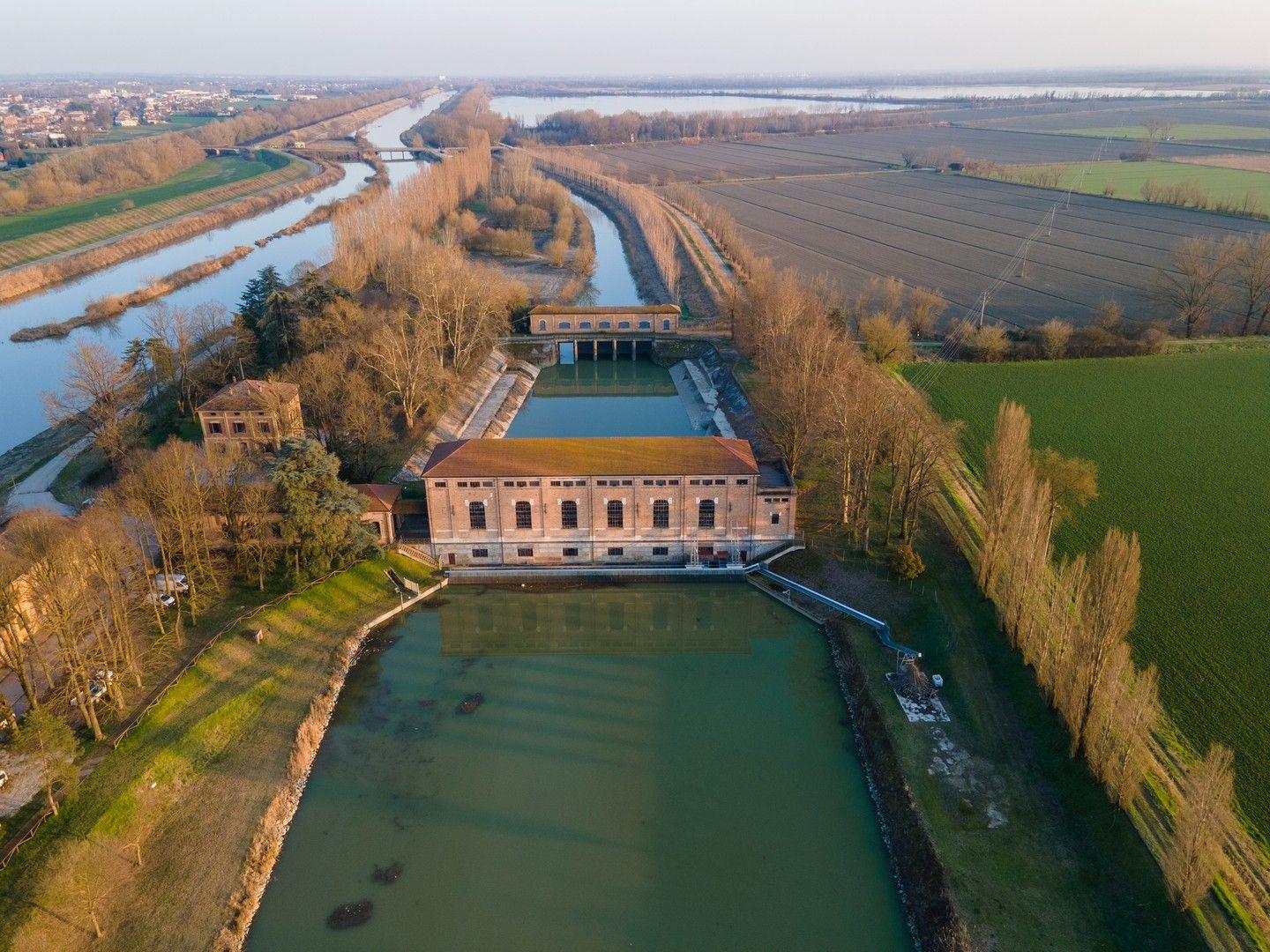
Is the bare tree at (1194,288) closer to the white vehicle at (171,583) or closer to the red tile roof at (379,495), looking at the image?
the red tile roof at (379,495)

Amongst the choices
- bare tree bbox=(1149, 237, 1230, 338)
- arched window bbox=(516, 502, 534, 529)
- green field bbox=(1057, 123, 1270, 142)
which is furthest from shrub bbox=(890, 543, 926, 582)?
green field bbox=(1057, 123, 1270, 142)

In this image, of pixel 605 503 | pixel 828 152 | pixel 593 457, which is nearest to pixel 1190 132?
pixel 828 152

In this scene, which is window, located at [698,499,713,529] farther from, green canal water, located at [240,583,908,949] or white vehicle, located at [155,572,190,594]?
white vehicle, located at [155,572,190,594]

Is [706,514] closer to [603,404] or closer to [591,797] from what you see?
[591,797]

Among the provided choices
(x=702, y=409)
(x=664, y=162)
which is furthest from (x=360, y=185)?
(x=702, y=409)

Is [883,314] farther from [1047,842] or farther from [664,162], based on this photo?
[664,162]

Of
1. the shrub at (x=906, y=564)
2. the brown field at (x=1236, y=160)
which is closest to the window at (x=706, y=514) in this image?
the shrub at (x=906, y=564)
